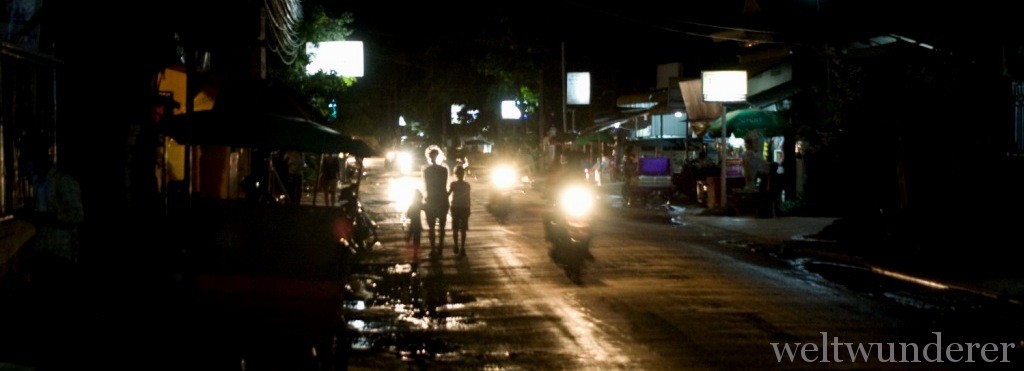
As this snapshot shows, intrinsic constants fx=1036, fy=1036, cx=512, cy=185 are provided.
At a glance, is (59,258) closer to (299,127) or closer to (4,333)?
(4,333)

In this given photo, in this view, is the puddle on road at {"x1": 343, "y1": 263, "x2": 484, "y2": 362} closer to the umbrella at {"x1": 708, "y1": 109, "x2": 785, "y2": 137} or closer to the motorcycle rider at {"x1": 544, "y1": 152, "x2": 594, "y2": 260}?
the motorcycle rider at {"x1": 544, "y1": 152, "x2": 594, "y2": 260}

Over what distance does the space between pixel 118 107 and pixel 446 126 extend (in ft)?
312

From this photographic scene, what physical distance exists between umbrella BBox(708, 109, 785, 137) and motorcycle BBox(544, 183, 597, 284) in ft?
27.9

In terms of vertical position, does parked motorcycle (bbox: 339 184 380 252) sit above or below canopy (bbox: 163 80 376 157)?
below

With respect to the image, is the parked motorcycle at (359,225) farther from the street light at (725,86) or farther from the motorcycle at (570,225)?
the street light at (725,86)

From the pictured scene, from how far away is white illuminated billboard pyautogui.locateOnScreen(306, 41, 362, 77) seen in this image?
3247 centimetres

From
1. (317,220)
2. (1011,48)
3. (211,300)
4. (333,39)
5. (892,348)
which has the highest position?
(333,39)

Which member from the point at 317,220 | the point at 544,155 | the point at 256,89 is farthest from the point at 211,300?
the point at 544,155

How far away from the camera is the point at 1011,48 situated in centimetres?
1755

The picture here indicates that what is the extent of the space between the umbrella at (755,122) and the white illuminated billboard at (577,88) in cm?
2524

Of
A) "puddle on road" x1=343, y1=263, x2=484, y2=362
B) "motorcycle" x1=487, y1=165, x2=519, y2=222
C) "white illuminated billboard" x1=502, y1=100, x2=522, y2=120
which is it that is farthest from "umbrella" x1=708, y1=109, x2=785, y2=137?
"white illuminated billboard" x1=502, y1=100, x2=522, y2=120

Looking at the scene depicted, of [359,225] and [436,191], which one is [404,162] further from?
[436,191]

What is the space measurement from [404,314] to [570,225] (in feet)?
22.8

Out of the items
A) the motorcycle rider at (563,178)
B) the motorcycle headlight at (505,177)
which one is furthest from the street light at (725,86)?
the motorcycle headlight at (505,177)
